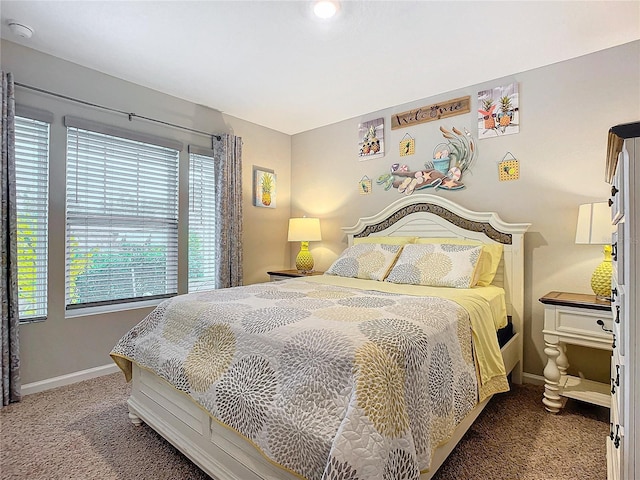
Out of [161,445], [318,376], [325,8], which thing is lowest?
[161,445]

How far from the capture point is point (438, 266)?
2496 mm

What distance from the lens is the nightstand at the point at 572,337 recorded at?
1979 mm

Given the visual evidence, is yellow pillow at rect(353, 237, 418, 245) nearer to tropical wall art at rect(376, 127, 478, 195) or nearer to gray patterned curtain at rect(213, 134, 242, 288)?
tropical wall art at rect(376, 127, 478, 195)

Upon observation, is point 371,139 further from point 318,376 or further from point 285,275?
point 318,376

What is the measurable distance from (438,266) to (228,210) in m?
2.19

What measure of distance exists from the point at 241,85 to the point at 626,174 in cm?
284

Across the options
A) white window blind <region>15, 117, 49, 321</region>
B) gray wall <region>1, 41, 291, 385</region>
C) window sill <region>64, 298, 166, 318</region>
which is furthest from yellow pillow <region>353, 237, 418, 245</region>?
white window blind <region>15, 117, 49, 321</region>

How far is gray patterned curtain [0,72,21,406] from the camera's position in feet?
7.33

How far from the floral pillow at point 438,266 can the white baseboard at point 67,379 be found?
244 centimetres

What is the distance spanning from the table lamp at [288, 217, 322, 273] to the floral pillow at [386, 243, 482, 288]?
134 centimetres

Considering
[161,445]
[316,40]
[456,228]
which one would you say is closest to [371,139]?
[456,228]

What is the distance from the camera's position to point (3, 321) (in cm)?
223

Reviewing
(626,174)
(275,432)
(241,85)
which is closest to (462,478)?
(275,432)

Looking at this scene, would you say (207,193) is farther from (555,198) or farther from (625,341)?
(625,341)
